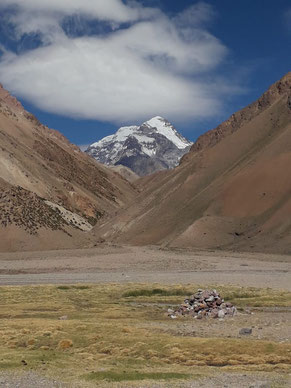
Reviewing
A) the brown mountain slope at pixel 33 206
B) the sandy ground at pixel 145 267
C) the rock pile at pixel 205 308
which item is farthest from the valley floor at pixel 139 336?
the brown mountain slope at pixel 33 206

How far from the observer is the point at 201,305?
4356cm

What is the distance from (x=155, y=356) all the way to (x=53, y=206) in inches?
4964

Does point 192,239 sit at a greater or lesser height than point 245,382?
greater

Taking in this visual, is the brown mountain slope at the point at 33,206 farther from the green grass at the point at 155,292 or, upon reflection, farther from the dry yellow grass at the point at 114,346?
the dry yellow grass at the point at 114,346

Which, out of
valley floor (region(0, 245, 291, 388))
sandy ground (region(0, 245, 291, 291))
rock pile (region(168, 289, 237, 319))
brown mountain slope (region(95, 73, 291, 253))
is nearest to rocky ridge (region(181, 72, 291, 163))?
brown mountain slope (region(95, 73, 291, 253))

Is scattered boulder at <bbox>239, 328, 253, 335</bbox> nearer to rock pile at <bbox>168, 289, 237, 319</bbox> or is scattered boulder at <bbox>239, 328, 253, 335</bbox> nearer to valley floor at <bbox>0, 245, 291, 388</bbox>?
valley floor at <bbox>0, 245, 291, 388</bbox>

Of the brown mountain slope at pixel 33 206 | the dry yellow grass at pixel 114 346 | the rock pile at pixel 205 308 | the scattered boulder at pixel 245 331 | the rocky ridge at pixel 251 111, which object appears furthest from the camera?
the rocky ridge at pixel 251 111

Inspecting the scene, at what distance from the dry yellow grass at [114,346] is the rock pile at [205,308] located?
5.98ft

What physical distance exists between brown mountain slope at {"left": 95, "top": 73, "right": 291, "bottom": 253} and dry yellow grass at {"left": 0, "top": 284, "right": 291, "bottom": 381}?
7033 cm

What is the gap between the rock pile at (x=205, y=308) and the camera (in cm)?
4266

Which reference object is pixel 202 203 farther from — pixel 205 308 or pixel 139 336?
pixel 139 336

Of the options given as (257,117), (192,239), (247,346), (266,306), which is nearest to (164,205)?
(192,239)

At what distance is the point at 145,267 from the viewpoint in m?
97.2

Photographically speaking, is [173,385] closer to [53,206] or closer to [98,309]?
[98,309]
